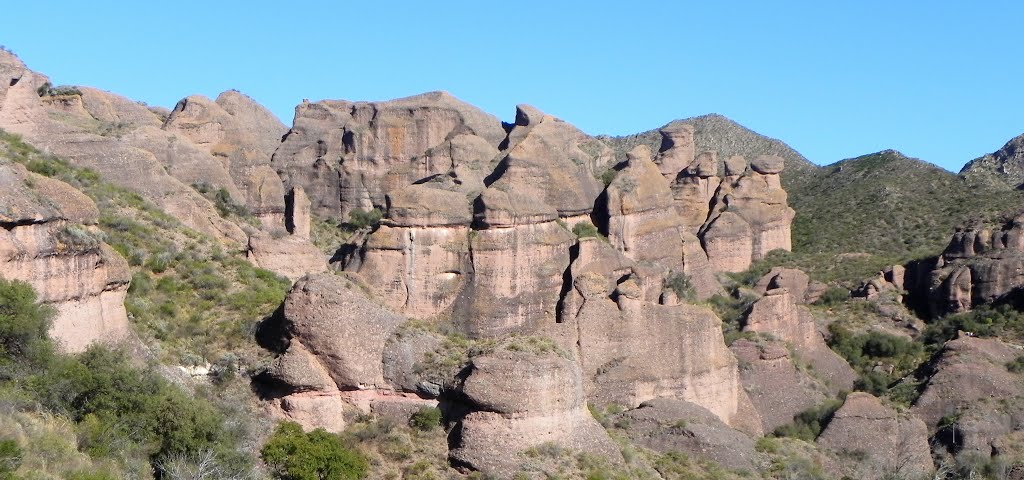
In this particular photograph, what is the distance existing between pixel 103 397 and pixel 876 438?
830 inches

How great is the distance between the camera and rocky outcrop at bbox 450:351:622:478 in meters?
25.3

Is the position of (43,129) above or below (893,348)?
above

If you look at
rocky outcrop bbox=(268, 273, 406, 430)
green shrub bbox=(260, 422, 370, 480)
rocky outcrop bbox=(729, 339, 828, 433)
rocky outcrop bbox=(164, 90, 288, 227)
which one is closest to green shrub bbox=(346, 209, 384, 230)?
rocky outcrop bbox=(164, 90, 288, 227)

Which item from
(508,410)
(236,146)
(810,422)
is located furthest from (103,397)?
(236,146)

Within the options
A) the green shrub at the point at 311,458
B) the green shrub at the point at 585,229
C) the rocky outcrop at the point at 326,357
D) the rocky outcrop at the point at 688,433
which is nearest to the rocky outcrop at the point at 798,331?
the green shrub at the point at 585,229

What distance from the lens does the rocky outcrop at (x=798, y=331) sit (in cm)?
4216

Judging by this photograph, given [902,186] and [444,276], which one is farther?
[902,186]

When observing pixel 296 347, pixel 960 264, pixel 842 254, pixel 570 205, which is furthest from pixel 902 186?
pixel 296 347

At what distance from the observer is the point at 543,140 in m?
43.6

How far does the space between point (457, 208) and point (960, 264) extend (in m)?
21.5

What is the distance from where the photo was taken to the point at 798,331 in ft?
141

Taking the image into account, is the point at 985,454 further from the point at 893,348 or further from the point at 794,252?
the point at 794,252

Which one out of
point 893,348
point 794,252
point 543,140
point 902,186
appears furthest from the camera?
point 902,186

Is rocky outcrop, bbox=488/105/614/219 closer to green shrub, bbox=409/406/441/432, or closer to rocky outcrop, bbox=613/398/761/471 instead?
rocky outcrop, bbox=613/398/761/471
